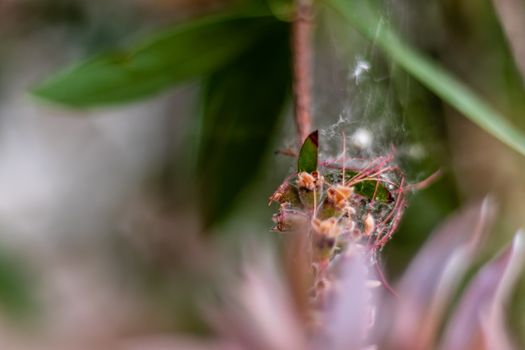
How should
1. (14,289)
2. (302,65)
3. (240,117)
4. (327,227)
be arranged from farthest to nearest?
(14,289), (240,117), (302,65), (327,227)

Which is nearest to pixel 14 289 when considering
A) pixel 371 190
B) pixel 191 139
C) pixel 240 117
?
pixel 191 139

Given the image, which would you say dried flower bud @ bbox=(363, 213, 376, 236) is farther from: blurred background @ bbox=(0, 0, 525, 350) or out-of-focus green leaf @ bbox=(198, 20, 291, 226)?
out-of-focus green leaf @ bbox=(198, 20, 291, 226)

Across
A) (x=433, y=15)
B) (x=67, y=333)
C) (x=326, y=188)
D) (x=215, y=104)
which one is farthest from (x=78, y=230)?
(x=326, y=188)

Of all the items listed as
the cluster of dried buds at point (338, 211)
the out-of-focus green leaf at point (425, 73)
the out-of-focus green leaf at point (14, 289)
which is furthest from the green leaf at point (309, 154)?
the out-of-focus green leaf at point (14, 289)

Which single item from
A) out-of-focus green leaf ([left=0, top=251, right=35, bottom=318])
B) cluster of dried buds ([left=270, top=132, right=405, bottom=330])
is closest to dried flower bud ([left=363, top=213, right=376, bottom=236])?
cluster of dried buds ([left=270, top=132, right=405, bottom=330])

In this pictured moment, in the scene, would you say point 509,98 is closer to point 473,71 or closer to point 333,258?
point 473,71

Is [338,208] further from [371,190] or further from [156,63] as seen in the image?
[156,63]
